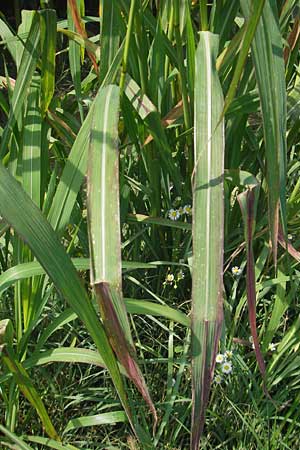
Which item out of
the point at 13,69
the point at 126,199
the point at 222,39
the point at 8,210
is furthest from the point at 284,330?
the point at 13,69

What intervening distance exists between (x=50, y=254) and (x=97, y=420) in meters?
0.41

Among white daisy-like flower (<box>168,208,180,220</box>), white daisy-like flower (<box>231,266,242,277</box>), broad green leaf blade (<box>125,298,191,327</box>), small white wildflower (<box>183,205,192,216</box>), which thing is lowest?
white daisy-like flower (<box>231,266,242,277</box>)

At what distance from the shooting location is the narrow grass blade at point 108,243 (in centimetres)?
89

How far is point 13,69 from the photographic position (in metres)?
3.27

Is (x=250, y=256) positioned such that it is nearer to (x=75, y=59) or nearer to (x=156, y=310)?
(x=156, y=310)

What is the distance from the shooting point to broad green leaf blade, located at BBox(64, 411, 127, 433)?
4.07ft

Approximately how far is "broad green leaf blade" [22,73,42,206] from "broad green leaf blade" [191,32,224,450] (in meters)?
0.35

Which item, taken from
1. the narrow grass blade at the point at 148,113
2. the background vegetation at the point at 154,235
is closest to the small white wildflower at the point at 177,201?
the background vegetation at the point at 154,235

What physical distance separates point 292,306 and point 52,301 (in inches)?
19.3

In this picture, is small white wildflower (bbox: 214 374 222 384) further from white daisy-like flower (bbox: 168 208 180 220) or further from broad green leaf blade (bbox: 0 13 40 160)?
broad green leaf blade (bbox: 0 13 40 160)

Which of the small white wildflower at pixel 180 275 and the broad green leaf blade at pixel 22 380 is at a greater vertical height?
the small white wildflower at pixel 180 275

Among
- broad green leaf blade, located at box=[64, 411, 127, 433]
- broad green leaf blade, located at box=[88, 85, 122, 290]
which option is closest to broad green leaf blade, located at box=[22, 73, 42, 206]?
broad green leaf blade, located at box=[88, 85, 122, 290]

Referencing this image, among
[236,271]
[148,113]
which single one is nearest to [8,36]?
[148,113]

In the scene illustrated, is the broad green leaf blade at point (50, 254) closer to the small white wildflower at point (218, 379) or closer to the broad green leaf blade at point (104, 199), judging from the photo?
the broad green leaf blade at point (104, 199)
